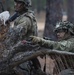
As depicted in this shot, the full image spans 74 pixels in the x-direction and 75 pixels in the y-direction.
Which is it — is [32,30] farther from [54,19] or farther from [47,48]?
[54,19]

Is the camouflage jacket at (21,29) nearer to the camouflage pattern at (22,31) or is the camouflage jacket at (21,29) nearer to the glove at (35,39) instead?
the camouflage pattern at (22,31)

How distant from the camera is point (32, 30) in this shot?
23.9 ft

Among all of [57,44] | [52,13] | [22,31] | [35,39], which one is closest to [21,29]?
[22,31]

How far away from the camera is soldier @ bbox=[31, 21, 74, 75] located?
6.21 meters

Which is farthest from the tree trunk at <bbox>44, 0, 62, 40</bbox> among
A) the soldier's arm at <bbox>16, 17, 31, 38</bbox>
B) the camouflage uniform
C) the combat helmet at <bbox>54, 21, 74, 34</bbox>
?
the camouflage uniform

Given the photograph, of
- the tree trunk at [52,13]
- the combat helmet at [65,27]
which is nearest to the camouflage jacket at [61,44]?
the combat helmet at [65,27]

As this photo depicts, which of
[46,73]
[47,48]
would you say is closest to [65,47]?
[47,48]

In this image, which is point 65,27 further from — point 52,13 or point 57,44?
point 52,13

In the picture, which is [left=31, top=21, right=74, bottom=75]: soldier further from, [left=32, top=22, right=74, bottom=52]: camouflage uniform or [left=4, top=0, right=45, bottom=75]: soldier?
[left=4, top=0, right=45, bottom=75]: soldier

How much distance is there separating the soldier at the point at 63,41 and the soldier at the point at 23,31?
0.55 meters

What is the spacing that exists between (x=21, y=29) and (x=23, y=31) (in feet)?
0.35

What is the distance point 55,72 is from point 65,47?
0.57 metres

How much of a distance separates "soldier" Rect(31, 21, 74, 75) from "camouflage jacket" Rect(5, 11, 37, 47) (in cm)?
53

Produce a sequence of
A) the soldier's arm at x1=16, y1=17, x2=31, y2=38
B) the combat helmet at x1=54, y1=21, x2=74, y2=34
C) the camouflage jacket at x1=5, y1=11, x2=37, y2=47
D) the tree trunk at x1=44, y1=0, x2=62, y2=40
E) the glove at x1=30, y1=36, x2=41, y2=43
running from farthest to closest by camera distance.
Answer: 1. the tree trunk at x1=44, y1=0, x2=62, y2=40
2. the soldier's arm at x1=16, y1=17, x2=31, y2=38
3. the camouflage jacket at x1=5, y1=11, x2=37, y2=47
4. the combat helmet at x1=54, y1=21, x2=74, y2=34
5. the glove at x1=30, y1=36, x2=41, y2=43
